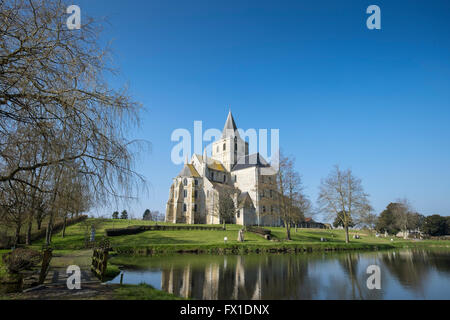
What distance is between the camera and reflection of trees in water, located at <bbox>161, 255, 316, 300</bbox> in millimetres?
8934

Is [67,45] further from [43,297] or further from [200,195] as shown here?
[200,195]

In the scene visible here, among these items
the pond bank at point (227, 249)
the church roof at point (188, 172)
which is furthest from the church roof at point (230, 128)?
the pond bank at point (227, 249)

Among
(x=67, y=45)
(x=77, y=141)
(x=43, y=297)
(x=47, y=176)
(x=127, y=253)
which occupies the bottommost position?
(x=127, y=253)

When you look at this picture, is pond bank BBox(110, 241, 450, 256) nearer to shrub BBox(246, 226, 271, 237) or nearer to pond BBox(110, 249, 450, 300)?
shrub BBox(246, 226, 271, 237)

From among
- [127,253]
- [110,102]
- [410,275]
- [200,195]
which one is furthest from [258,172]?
[110,102]

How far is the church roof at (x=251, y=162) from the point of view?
180 ft

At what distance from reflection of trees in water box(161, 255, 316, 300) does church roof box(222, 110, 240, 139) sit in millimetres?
48490

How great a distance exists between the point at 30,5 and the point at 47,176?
10.5ft

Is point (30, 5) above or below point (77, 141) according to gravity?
above

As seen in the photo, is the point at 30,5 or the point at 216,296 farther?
the point at 216,296

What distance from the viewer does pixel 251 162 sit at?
55812 millimetres

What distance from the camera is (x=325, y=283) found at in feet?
36.9

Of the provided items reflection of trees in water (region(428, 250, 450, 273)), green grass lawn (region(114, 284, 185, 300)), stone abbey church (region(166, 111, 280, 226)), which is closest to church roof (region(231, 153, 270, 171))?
stone abbey church (region(166, 111, 280, 226))
